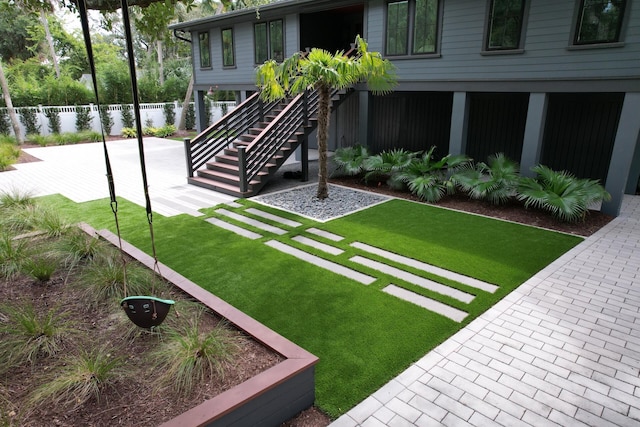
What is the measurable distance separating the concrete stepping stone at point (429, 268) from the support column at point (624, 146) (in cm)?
407

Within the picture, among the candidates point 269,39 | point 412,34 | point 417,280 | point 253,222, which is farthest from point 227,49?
point 417,280

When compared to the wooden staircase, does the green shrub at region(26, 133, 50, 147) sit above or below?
below

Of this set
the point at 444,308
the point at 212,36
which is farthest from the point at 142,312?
the point at 212,36

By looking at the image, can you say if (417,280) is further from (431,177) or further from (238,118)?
(238,118)

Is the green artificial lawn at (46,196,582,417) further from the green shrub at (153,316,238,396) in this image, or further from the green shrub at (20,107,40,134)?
the green shrub at (20,107,40,134)

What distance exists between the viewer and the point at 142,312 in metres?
2.75

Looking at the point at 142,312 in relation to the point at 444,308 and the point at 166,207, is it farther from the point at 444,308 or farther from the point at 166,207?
the point at 166,207

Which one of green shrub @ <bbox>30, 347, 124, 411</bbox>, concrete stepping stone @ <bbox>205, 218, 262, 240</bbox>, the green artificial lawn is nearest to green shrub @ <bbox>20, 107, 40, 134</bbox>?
the green artificial lawn

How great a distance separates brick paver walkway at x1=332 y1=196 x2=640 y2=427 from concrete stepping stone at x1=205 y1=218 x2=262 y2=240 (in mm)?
3517

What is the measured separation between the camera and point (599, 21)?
6895 millimetres

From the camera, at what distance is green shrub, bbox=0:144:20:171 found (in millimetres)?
11781

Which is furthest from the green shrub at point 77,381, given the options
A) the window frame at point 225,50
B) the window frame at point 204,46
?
the window frame at point 204,46

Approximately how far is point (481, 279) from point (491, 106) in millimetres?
7281

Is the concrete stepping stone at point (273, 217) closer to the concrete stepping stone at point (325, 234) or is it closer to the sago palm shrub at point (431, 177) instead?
the concrete stepping stone at point (325, 234)
